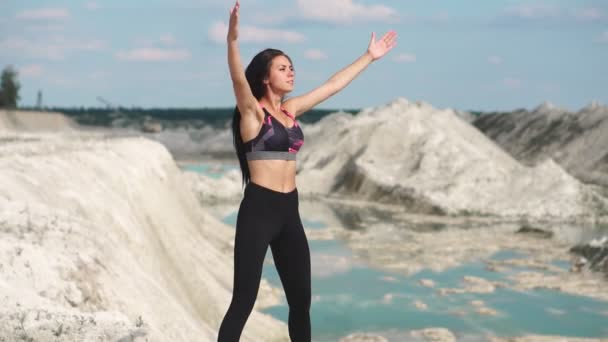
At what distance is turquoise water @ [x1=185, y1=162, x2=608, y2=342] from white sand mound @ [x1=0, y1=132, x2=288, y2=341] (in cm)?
137

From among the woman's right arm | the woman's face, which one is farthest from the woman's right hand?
the woman's face

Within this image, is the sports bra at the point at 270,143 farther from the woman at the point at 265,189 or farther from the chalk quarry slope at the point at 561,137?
the chalk quarry slope at the point at 561,137

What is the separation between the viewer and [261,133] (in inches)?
162

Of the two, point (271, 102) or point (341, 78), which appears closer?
point (271, 102)

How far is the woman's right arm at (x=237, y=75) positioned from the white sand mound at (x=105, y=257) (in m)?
1.39

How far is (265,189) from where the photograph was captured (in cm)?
408

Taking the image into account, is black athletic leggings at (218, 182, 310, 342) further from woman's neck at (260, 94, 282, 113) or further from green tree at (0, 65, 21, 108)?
green tree at (0, 65, 21, 108)

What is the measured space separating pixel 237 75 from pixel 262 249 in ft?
2.73

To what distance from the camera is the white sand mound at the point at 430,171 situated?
28812 mm

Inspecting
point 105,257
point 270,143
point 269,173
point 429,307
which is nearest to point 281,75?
point 270,143

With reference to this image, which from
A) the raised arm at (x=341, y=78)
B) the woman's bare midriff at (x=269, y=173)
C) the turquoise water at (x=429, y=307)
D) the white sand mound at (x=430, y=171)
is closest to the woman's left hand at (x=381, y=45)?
the raised arm at (x=341, y=78)

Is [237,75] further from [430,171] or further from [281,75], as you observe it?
[430,171]

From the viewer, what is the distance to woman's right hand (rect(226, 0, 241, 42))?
381 centimetres

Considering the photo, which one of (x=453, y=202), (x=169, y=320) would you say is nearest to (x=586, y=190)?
(x=453, y=202)
